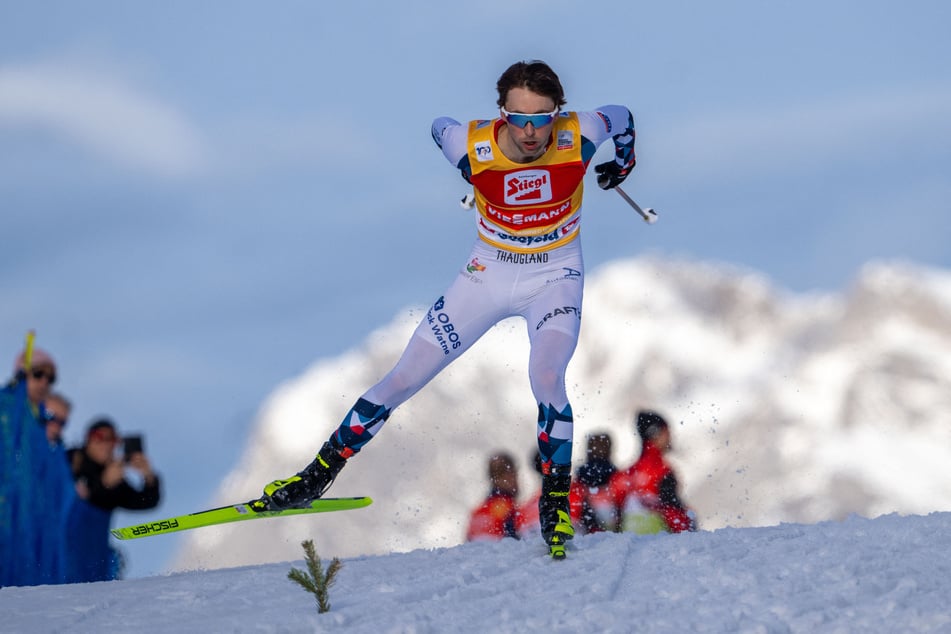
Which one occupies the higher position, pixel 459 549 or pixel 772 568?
pixel 459 549

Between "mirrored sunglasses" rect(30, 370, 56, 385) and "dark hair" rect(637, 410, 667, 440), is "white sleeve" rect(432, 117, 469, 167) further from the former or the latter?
"mirrored sunglasses" rect(30, 370, 56, 385)

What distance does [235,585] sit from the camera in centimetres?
662

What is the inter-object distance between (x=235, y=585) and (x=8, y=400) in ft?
9.15

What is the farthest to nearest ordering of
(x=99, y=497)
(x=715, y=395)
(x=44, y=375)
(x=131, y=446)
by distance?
(x=715, y=395) → (x=44, y=375) → (x=131, y=446) → (x=99, y=497)

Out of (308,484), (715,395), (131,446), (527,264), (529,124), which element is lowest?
(308,484)

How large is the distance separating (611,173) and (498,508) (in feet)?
8.99

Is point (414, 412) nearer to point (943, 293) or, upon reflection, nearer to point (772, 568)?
point (943, 293)

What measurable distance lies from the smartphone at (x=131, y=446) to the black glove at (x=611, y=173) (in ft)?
11.9

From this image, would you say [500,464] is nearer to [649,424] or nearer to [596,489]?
[596,489]

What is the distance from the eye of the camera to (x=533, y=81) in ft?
20.8

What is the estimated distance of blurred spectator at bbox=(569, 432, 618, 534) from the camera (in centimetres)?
852

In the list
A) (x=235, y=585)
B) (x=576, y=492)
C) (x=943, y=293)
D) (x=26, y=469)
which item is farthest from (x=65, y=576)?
(x=943, y=293)

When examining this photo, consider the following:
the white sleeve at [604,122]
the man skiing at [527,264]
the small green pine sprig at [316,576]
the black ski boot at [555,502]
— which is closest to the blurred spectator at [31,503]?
the man skiing at [527,264]

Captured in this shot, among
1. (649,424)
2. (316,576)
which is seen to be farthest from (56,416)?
(649,424)
